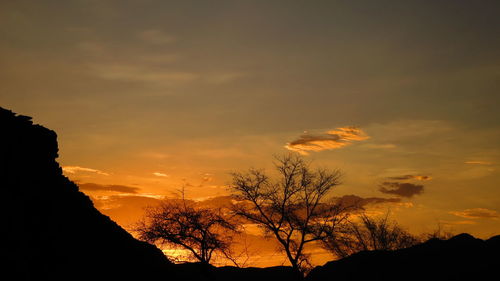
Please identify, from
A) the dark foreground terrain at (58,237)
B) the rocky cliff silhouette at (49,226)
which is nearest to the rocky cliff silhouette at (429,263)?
the dark foreground terrain at (58,237)

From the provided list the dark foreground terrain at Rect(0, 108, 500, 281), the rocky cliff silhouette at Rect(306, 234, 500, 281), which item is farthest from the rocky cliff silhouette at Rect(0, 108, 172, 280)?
the rocky cliff silhouette at Rect(306, 234, 500, 281)

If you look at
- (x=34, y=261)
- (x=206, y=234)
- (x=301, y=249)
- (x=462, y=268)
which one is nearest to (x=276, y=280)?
(x=301, y=249)

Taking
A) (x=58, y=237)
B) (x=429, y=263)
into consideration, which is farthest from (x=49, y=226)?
(x=429, y=263)

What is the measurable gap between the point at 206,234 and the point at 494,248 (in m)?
20.4

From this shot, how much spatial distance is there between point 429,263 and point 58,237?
21738 millimetres

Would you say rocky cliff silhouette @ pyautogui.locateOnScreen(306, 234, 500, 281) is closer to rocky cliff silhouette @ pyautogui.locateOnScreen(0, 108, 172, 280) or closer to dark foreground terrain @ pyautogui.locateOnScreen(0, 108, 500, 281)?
dark foreground terrain @ pyautogui.locateOnScreen(0, 108, 500, 281)

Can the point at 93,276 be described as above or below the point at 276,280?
above

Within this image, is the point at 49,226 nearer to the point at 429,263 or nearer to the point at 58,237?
the point at 58,237

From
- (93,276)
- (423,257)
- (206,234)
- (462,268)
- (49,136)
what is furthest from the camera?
(206,234)

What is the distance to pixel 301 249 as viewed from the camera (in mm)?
31641

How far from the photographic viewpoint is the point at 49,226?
14586 mm

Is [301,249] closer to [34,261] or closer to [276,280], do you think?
[276,280]

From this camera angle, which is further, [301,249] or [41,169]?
[301,249]

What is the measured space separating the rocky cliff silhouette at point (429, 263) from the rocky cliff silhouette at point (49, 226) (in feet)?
46.6
